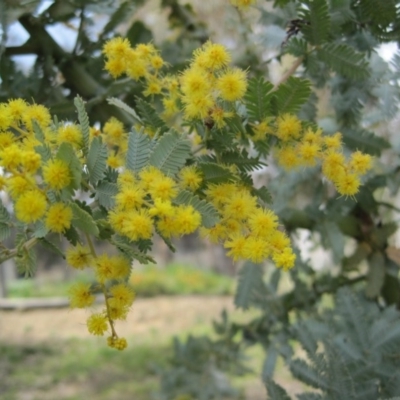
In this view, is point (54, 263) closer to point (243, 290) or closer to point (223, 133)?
point (243, 290)

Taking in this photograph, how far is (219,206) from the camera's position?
1.64 feet

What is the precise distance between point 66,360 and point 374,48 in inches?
102

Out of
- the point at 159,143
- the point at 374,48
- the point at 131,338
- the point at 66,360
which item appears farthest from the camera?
the point at 131,338

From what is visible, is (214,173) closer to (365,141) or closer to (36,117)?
(36,117)

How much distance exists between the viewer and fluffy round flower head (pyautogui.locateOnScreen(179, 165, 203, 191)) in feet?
1.63

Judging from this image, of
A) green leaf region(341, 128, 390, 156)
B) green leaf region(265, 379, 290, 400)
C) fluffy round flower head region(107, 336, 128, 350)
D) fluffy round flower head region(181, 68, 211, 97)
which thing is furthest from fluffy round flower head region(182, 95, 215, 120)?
green leaf region(341, 128, 390, 156)

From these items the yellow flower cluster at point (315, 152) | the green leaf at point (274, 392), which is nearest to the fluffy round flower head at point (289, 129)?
the yellow flower cluster at point (315, 152)

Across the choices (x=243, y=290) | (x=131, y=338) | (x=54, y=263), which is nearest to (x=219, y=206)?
(x=243, y=290)

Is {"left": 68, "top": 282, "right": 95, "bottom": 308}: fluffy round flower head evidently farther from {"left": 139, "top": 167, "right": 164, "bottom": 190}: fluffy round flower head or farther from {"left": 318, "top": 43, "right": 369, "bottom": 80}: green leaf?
{"left": 318, "top": 43, "right": 369, "bottom": 80}: green leaf

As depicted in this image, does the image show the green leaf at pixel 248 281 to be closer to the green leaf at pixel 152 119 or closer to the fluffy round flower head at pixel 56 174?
the green leaf at pixel 152 119

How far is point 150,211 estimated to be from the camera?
16.6 inches

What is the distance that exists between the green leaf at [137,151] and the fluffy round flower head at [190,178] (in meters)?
0.04

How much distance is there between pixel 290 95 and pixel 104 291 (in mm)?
284

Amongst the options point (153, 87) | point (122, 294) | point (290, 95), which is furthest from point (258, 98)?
point (122, 294)
